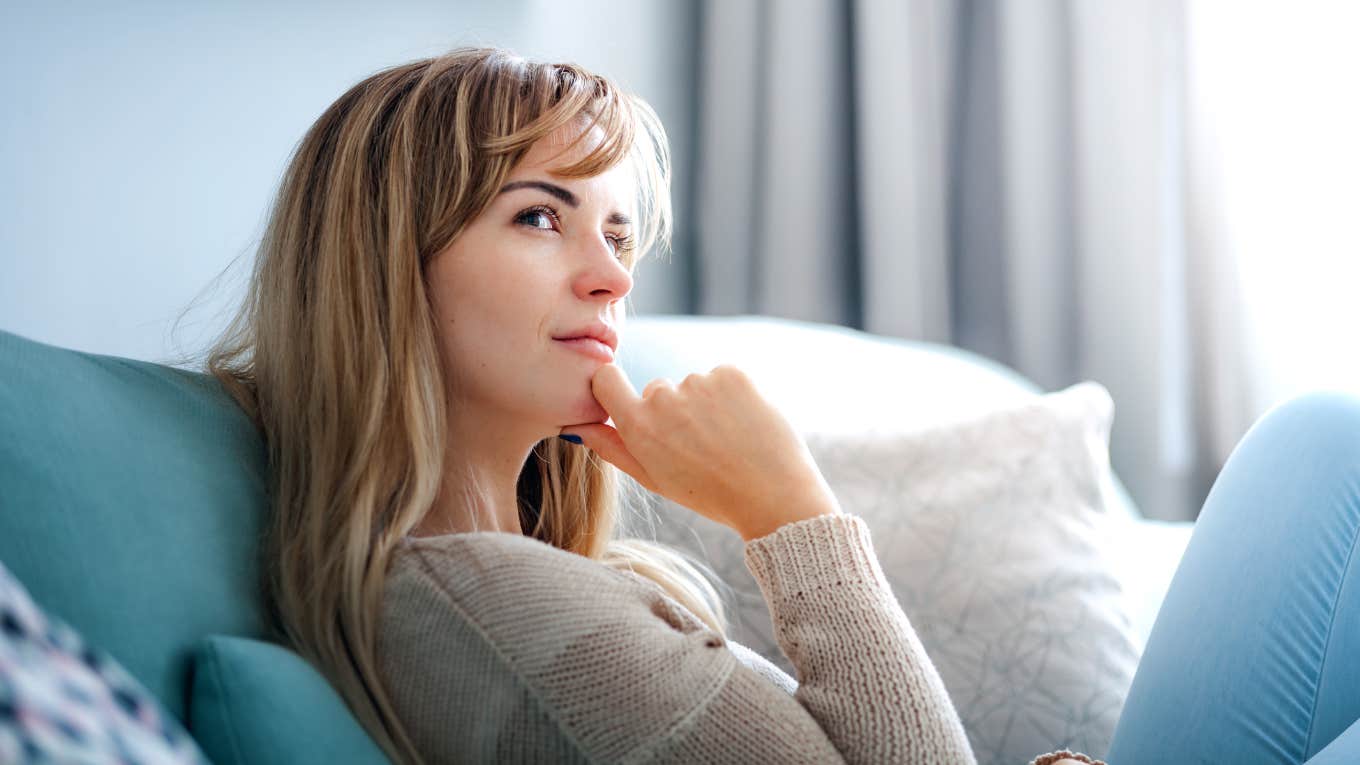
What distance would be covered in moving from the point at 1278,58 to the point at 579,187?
154 cm

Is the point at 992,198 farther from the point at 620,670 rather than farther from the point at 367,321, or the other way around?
the point at 620,670

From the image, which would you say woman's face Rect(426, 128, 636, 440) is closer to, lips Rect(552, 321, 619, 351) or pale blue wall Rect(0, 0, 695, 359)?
lips Rect(552, 321, 619, 351)

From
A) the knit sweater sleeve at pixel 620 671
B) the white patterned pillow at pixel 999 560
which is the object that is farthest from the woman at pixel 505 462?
the white patterned pillow at pixel 999 560

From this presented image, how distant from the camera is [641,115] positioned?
3.84 ft

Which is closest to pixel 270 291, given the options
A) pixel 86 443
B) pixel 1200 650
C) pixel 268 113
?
pixel 86 443

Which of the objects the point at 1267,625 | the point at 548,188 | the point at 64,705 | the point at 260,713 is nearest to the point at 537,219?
the point at 548,188

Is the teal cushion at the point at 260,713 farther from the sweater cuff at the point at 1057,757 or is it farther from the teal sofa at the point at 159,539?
the sweater cuff at the point at 1057,757

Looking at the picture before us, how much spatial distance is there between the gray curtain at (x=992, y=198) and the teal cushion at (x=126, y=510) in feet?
5.67

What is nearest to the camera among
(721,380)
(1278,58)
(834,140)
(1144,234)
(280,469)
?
(280,469)

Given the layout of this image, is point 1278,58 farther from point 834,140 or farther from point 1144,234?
point 834,140

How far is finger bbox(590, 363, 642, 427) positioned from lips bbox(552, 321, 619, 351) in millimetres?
26

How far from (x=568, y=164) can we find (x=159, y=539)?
44 centimetres

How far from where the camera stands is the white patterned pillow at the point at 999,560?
1.34 metres

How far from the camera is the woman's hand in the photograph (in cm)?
92
